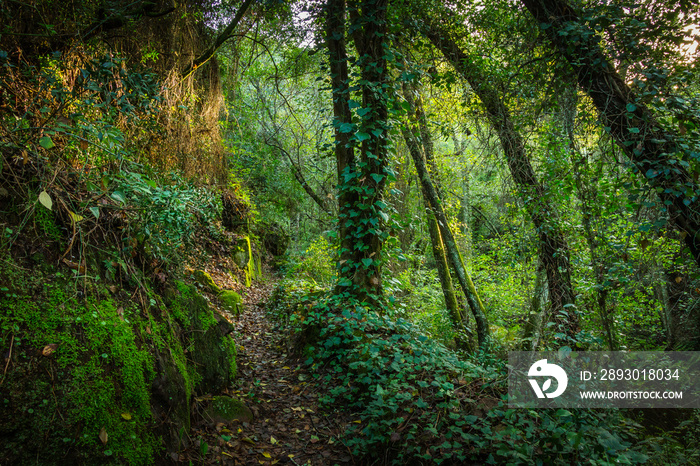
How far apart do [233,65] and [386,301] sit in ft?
23.3

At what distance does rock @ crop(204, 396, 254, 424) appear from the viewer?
130 inches

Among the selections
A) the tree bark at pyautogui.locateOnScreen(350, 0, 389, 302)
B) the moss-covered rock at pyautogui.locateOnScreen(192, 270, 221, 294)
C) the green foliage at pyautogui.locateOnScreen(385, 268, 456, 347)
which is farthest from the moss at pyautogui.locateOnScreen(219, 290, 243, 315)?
the green foliage at pyautogui.locateOnScreen(385, 268, 456, 347)

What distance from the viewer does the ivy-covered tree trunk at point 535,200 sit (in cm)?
518

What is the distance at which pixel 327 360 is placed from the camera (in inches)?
180

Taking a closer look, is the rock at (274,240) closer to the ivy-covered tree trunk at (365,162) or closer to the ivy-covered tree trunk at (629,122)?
the ivy-covered tree trunk at (365,162)

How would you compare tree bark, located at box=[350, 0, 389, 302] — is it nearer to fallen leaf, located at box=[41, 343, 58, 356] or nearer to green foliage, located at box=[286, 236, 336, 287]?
fallen leaf, located at box=[41, 343, 58, 356]

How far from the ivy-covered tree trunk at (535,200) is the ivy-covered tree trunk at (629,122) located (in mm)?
1269

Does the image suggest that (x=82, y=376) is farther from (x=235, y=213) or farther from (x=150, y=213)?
(x=235, y=213)

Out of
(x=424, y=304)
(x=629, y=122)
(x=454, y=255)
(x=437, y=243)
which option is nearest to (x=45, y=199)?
(x=629, y=122)

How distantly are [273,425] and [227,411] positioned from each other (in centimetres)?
49

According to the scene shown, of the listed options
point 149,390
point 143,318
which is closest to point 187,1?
point 143,318

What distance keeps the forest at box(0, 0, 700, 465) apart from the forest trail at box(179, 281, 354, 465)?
3cm

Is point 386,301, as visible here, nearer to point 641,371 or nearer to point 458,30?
point 641,371

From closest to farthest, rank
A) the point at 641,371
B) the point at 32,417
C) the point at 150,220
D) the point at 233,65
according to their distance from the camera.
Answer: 1. the point at 32,417
2. the point at 150,220
3. the point at 641,371
4. the point at 233,65
